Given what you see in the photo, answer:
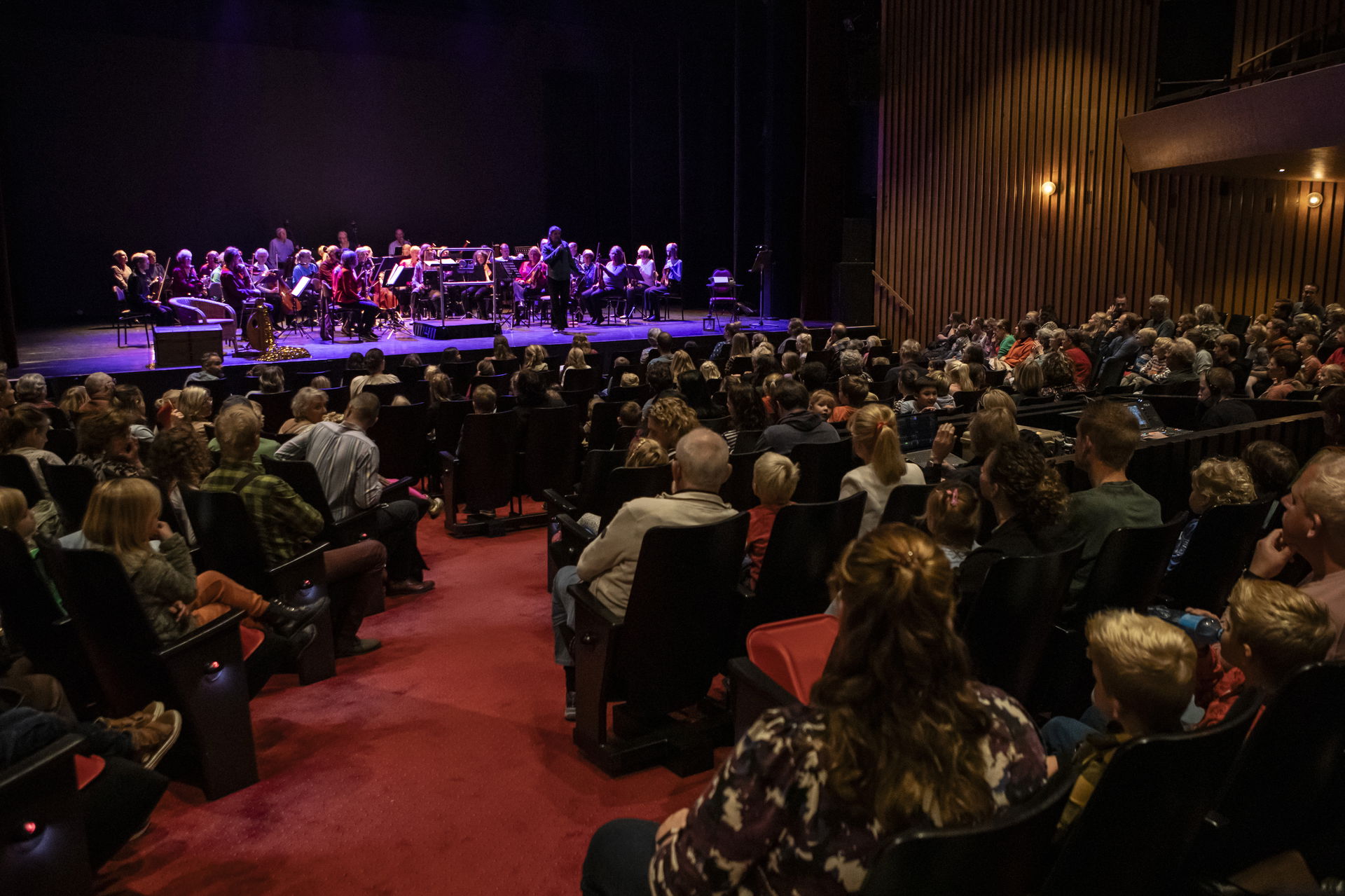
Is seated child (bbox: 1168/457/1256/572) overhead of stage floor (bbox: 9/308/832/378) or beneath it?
beneath

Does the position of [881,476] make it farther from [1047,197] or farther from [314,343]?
[1047,197]

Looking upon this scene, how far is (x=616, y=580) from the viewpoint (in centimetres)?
309

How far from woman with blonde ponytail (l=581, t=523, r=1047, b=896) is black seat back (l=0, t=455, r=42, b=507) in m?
3.89

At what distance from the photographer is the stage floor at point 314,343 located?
993 centimetres

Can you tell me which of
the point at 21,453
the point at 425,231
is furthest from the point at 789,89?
the point at 21,453

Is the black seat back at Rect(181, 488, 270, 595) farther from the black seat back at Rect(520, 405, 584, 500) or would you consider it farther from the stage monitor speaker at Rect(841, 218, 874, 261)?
the stage monitor speaker at Rect(841, 218, 874, 261)

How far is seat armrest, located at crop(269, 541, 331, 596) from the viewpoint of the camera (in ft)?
12.3

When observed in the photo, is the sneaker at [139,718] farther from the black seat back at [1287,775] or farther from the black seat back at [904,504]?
the black seat back at [1287,775]

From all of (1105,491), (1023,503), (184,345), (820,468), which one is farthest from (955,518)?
(184,345)

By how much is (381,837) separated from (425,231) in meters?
14.9

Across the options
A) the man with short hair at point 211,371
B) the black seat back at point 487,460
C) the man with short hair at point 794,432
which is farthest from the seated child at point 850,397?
the man with short hair at point 211,371

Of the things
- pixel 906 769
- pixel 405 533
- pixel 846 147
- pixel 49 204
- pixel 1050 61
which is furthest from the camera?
pixel 846 147

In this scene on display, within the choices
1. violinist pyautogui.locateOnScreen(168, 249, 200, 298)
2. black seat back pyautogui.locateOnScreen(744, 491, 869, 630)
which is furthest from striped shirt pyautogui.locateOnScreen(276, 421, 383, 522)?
violinist pyautogui.locateOnScreen(168, 249, 200, 298)

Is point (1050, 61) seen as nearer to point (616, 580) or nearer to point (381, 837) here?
point (616, 580)
